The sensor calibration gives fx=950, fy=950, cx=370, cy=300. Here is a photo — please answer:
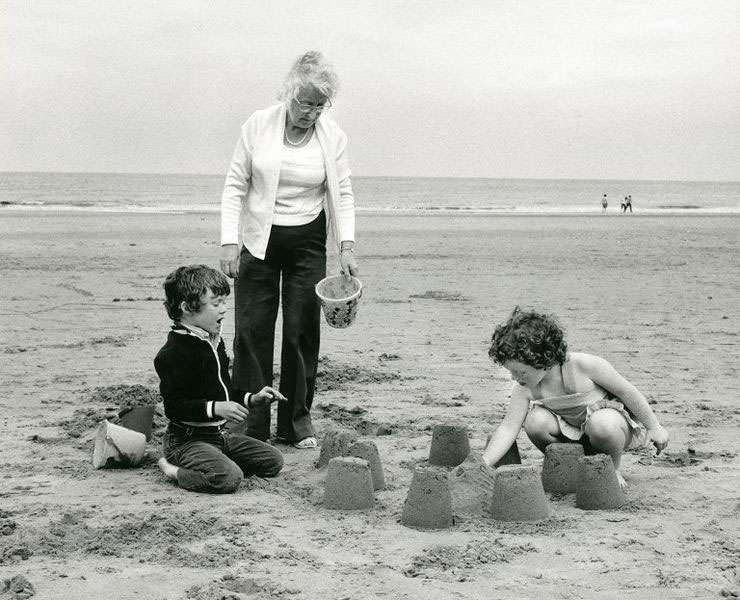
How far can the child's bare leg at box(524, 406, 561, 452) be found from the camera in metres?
4.65

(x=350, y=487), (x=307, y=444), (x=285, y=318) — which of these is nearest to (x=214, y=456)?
(x=350, y=487)

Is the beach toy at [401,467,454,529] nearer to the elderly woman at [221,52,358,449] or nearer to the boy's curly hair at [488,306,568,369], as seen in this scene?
the boy's curly hair at [488,306,568,369]

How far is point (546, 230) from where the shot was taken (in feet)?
88.7

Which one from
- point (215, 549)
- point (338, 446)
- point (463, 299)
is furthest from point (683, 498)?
point (463, 299)

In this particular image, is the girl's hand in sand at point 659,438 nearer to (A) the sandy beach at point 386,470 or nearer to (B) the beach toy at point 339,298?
(A) the sandy beach at point 386,470

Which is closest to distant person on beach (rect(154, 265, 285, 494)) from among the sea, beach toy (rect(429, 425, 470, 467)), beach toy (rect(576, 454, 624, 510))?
beach toy (rect(429, 425, 470, 467))

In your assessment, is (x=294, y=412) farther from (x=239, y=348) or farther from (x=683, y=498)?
(x=683, y=498)

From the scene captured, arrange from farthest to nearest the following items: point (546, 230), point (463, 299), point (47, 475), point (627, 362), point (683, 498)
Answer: point (546, 230) < point (463, 299) < point (627, 362) < point (47, 475) < point (683, 498)

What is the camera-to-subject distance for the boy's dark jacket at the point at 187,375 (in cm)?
452

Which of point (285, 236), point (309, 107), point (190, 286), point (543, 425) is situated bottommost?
point (543, 425)

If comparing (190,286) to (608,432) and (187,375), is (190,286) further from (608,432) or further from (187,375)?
(608,432)

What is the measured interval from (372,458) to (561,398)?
947 mm

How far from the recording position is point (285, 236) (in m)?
5.32

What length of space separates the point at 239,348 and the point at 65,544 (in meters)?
1.99
